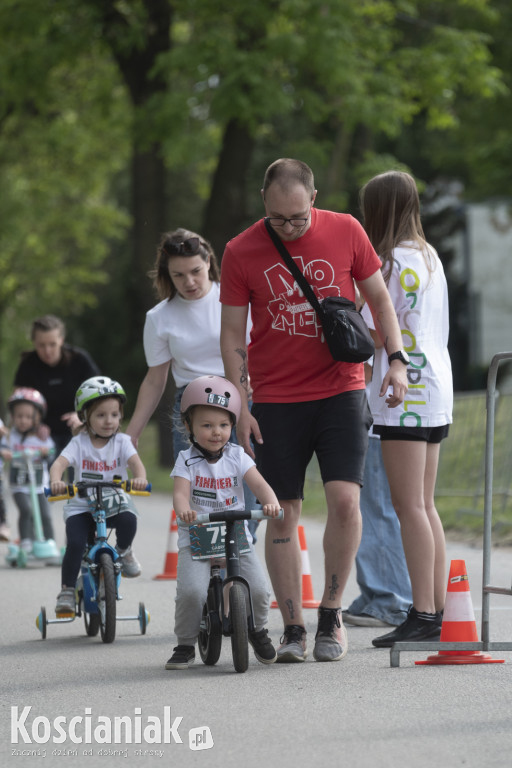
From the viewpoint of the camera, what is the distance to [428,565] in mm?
6512

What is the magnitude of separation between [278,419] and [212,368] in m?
1.33

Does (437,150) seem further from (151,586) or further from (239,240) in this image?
(239,240)

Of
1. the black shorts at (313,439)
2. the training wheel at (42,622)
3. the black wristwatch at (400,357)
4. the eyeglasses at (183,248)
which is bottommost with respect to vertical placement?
the training wheel at (42,622)

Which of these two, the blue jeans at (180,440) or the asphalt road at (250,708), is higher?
the blue jeans at (180,440)

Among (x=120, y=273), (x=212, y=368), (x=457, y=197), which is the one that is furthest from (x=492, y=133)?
(x=212, y=368)

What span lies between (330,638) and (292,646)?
180 mm

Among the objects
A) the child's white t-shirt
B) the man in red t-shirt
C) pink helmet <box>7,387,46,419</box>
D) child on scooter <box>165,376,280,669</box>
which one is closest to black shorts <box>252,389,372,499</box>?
the man in red t-shirt

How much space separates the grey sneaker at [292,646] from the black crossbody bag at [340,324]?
1298 millimetres

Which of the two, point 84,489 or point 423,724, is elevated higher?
point 84,489

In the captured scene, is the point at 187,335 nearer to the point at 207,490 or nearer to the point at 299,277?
the point at 207,490

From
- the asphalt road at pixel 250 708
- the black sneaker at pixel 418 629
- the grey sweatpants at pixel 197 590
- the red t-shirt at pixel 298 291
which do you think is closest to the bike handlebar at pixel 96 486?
the asphalt road at pixel 250 708

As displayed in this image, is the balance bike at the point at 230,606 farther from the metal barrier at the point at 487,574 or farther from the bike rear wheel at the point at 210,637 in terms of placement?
the metal barrier at the point at 487,574

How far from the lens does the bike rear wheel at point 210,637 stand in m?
6.26

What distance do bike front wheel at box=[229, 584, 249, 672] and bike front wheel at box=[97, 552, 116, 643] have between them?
137cm
